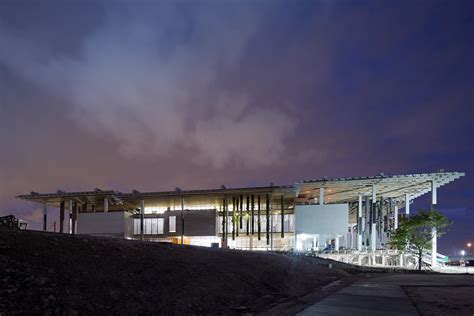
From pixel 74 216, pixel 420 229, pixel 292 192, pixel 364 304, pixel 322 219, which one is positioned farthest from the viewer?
pixel 74 216

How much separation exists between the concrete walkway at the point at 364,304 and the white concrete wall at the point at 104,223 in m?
60.4

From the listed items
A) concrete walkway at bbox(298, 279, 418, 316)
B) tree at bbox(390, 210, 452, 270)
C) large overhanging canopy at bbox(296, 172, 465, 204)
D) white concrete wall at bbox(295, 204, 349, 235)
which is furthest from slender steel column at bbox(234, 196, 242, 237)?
concrete walkway at bbox(298, 279, 418, 316)

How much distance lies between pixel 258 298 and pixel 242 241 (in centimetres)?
6334

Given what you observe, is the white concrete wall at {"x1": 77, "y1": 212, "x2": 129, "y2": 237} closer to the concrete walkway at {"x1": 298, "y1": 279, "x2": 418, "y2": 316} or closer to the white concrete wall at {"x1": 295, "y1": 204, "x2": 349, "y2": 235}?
the white concrete wall at {"x1": 295, "y1": 204, "x2": 349, "y2": 235}

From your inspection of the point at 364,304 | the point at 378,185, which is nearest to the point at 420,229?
the point at 378,185

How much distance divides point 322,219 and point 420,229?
19.6m

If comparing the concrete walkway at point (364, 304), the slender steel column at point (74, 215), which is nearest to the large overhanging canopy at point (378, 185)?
the slender steel column at point (74, 215)

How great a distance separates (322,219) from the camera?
2667 inches

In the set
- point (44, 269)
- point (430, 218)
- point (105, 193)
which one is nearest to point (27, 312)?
point (44, 269)

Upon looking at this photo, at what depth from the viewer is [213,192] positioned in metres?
67.4

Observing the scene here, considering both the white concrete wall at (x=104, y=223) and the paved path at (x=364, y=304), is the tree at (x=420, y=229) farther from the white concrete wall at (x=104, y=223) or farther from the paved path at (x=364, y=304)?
the white concrete wall at (x=104, y=223)

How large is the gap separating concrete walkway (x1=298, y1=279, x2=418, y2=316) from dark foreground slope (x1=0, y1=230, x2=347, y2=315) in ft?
5.85

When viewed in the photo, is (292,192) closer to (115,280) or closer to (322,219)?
(322,219)

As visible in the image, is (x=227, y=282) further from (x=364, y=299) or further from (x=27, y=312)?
(x=27, y=312)
